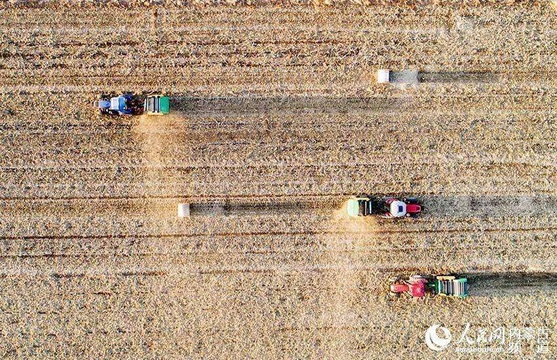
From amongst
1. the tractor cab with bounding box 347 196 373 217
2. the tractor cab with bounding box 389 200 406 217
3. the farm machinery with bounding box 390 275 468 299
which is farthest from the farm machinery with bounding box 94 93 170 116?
the farm machinery with bounding box 390 275 468 299

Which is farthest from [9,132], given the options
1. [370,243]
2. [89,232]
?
[370,243]

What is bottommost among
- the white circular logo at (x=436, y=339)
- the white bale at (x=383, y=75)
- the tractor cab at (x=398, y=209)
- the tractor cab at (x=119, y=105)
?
the white circular logo at (x=436, y=339)

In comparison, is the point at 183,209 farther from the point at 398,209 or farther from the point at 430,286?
the point at 430,286

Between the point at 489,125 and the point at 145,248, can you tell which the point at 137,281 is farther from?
the point at 489,125

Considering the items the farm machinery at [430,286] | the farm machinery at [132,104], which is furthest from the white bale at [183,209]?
the farm machinery at [430,286]

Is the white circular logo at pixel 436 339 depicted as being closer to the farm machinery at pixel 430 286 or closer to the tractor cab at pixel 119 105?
the farm machinery at pixel 430 286

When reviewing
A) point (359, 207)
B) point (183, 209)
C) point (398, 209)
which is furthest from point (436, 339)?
point (183, 209)
